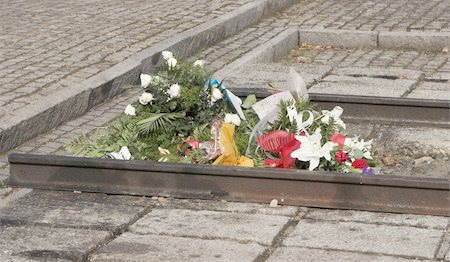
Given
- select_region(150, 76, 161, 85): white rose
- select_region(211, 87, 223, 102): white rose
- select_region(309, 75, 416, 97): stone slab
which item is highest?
select_region(150, 76, 161, 85): white rose

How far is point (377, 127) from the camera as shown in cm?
726

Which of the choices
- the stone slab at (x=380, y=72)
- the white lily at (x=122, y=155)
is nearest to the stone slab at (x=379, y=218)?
the white lily at (x=122, y=155)

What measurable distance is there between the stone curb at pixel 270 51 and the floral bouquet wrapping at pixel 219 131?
229 cm

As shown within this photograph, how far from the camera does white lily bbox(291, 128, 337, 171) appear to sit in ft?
18.8

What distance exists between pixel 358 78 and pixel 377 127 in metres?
1.80

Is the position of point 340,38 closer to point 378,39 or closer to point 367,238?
point 378,39

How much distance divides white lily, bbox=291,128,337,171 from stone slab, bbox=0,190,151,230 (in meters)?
0.89

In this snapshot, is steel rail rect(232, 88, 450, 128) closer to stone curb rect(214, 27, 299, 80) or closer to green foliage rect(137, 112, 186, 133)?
green foliage rect(137, 112, 186, 133)

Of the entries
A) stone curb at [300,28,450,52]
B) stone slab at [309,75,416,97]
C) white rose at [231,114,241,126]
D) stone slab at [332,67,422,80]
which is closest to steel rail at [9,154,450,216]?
white rose at [231,114,241,126]

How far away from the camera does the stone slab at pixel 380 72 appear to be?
9.05m

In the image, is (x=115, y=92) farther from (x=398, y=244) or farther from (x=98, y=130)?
(x=398, y=244)

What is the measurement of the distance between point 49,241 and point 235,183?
112 cm

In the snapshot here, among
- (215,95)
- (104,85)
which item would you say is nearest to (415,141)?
(215,95)

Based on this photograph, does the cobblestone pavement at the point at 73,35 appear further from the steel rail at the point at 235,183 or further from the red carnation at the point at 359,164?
the red carnation at the point at 359,164
